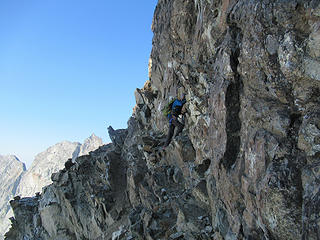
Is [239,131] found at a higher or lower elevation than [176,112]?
lower

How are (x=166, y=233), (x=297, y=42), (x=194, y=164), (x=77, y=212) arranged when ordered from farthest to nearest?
(x=77, y=212) → (x=194, y=164) → (x=166, y=233) → (x=297, y=42)

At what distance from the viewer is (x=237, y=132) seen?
36.0ft

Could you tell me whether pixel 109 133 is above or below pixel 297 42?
above

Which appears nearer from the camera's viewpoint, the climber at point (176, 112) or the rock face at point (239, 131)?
the rock face at point (239, 131)

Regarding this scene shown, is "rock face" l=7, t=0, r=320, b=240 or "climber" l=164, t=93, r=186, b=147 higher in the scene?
"climber" l=164, t=93, r=186, b=147

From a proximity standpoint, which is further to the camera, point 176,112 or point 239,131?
point 176,112

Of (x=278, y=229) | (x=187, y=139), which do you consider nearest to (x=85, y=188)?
(x=187, y=139)

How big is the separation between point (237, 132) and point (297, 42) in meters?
4.65

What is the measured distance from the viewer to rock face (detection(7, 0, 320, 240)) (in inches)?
290

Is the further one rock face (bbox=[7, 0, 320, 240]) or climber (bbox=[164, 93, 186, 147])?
climber (bbox=[164, 93, 186, 147])

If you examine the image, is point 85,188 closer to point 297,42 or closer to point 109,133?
point 109,133

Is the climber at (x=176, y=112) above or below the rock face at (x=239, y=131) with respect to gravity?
above

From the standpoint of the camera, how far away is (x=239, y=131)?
10.9 meters

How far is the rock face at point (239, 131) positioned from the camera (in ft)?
24.1
